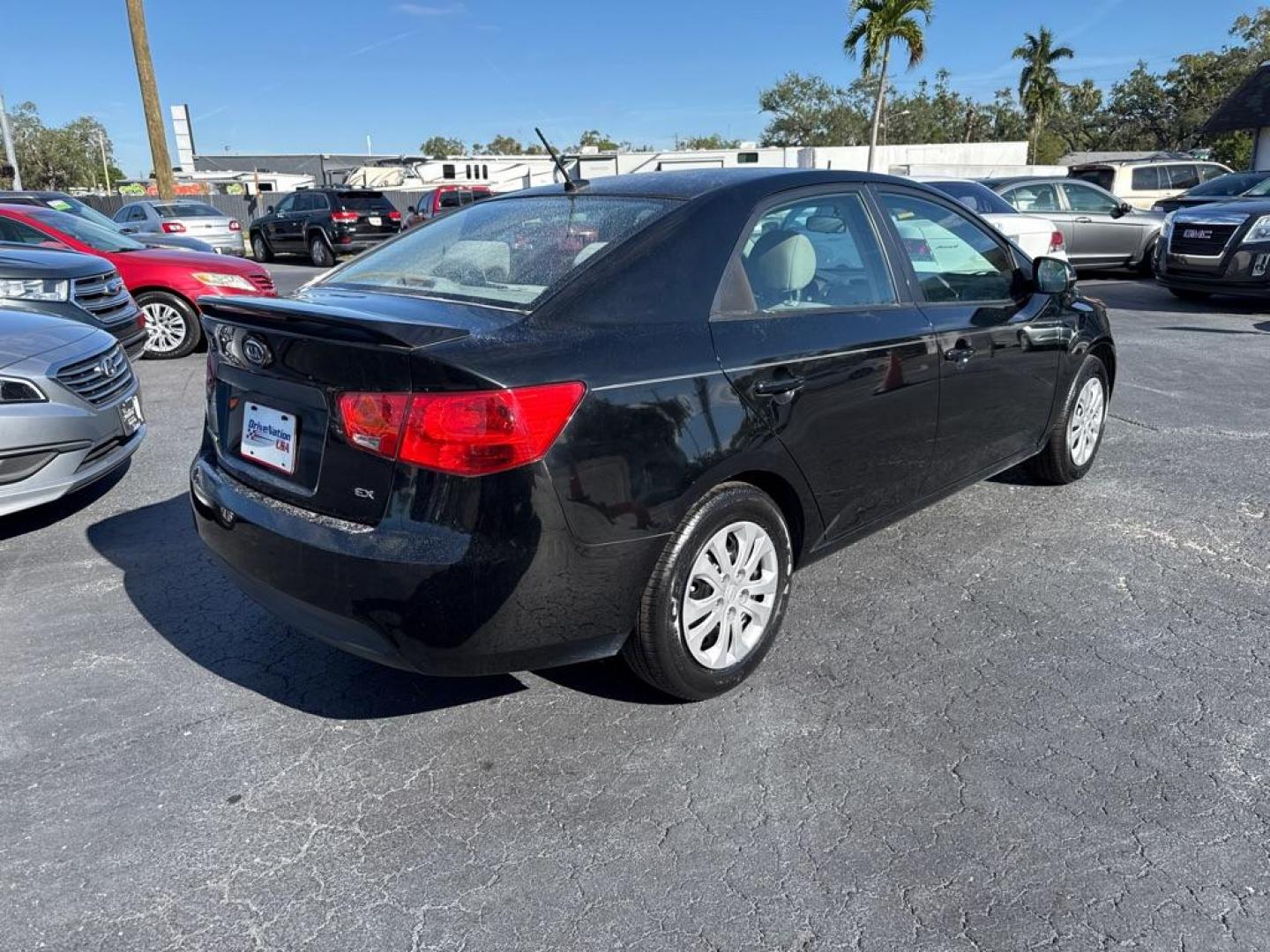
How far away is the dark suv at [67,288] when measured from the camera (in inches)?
263

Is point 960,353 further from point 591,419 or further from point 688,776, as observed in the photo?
point 688,776

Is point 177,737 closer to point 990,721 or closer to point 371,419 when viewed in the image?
point 371,419

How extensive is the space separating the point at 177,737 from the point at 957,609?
281 cm

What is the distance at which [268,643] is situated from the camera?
3496mm

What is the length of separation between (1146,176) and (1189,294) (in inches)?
311

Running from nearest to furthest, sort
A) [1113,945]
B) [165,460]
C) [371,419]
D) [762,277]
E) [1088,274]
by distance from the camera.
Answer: [1113,945] → [371,419] → [762,277] → [165,460] → [1088,274]

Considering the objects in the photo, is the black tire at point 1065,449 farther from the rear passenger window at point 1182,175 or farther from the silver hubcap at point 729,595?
Result: the rear passenger window at point 1182,175

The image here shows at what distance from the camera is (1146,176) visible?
1886 centimetres

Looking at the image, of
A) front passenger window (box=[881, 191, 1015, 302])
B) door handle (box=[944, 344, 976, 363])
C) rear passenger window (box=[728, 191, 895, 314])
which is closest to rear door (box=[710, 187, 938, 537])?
rear passenger window (box=[728, 191, 895, 314])

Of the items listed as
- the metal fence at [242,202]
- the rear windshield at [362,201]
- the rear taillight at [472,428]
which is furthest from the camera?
the metal fence at [242,202]

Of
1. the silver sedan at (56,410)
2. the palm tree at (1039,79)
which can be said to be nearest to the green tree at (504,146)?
the palm tree at (1039,79)

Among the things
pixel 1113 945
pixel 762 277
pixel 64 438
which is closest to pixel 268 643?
pixel 64 438

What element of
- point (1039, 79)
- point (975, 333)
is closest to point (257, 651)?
point (975, 333)

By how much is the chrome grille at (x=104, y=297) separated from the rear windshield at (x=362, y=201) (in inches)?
551
